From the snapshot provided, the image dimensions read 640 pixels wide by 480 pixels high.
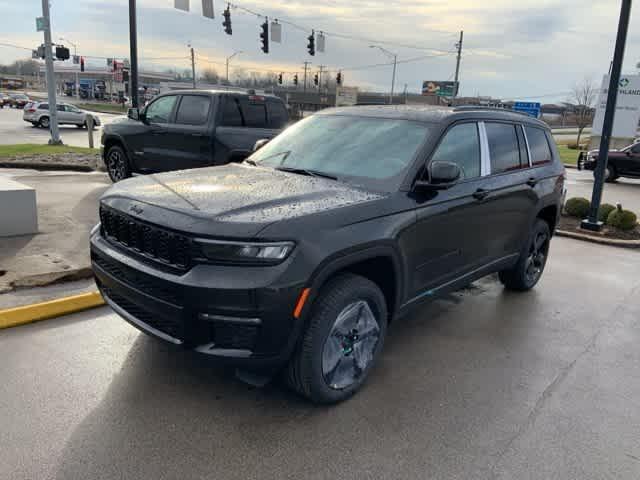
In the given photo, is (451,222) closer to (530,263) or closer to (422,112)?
(422,112)

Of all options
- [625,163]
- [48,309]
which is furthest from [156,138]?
[625,163]

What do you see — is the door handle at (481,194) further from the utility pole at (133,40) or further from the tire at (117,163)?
the utility pole at (133,40)

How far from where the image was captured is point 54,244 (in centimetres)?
604

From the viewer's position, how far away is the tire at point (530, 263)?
558 centimetres

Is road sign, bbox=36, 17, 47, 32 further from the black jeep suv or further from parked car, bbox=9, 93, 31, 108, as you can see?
parked car, bbox=9, 93, 31, 108

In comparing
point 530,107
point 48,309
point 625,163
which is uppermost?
point 530,107

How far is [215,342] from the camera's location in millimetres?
2912

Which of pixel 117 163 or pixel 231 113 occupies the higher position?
pixel 231 113

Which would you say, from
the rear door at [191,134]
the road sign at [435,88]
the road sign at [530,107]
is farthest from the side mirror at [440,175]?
the road sign at [435,88]

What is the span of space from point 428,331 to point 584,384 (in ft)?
4.19

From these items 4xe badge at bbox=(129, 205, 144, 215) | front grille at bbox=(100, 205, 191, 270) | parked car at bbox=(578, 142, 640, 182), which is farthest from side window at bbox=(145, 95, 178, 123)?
parked car at bbox=(578, 142, 640, 182)

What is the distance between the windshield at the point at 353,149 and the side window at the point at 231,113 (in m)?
4.51

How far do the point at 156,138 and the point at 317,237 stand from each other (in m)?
7.22

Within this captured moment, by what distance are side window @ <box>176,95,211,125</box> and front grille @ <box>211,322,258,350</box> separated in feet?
21.6
